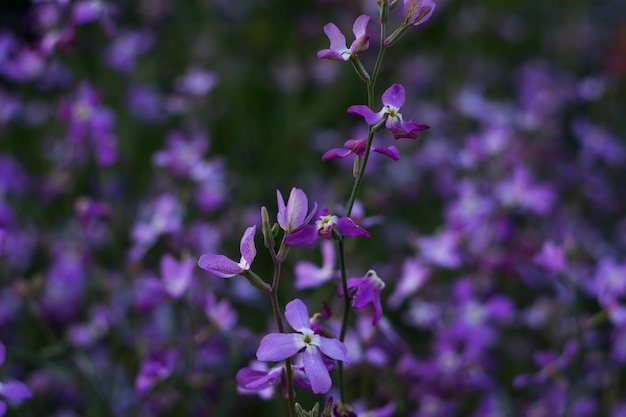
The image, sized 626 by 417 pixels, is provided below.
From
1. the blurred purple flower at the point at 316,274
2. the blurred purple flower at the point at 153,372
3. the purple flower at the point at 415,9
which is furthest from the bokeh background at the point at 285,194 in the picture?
the purple flower at the point at 415,9

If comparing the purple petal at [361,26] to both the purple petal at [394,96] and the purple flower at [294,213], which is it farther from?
the purple flower at [294,213]

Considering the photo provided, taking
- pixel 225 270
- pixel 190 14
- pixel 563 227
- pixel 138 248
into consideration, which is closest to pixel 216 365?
pixel 138 248

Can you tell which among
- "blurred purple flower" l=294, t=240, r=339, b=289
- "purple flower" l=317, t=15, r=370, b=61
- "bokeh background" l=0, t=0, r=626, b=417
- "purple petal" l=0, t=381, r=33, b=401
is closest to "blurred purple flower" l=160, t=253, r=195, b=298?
"bokeh background" l=0, t=0, r=626, b=417

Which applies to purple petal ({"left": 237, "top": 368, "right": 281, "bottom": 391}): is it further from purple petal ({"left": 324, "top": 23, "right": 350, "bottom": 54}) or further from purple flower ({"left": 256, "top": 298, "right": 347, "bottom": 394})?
purple petal ({"left": 324, "top": 23, "right": 350, "bottom": 54})

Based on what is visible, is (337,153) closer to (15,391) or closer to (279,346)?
(279,346)

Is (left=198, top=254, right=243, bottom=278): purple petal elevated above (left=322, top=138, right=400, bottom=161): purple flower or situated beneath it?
situated beneath

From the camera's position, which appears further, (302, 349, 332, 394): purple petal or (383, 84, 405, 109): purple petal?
(383, 84, 405, 109): purple petal

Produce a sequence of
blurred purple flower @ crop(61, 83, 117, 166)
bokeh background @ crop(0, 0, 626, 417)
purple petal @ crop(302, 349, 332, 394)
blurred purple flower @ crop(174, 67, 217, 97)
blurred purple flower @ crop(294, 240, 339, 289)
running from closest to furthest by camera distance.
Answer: purple petal @ crop(302, 349, 332, 394), blurred purple flower @ crop(294, 240, 339, 289), bokeh background @ crop(0, 0, 626, 417), blurred purple flower @ crop(61, 83, 117, 166), blurred purple flower @ crop(174, 67, 217, 97)
